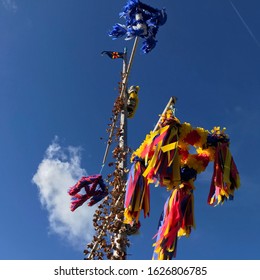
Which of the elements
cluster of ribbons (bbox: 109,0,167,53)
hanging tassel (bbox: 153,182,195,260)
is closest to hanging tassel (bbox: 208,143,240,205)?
hanging tassel (bbox: 153,182,195,260)

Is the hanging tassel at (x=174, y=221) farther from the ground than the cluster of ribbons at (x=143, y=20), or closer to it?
closer to it

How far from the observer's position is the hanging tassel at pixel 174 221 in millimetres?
4227

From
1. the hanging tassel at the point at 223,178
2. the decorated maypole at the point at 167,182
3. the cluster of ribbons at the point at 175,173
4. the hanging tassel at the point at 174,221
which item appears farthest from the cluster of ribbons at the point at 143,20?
the hanging tassel at the point at 174,221

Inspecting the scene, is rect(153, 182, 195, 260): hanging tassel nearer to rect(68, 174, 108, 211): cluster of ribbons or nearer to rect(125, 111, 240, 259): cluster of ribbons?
rect(125, 111, 240, 259): cluster of ribbons

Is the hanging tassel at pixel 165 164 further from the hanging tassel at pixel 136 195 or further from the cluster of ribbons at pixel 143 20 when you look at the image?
the cluster of ribbons at pixel 143 20

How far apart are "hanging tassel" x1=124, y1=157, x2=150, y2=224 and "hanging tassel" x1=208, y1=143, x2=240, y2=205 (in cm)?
74

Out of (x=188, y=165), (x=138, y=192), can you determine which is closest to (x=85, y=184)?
(x=138, y=192)

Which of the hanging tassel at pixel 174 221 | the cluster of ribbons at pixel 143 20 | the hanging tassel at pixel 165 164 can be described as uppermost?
the cluster of ribbons at pixel 143 20

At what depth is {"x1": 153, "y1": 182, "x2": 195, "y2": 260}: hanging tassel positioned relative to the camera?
4.23 m

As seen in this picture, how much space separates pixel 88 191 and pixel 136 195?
1501 millimetres

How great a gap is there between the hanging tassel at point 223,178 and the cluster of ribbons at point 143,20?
2.11m
